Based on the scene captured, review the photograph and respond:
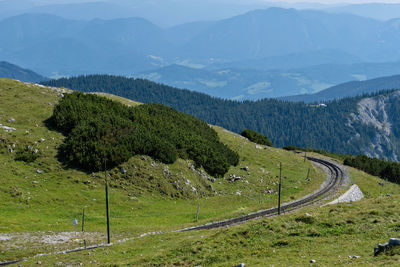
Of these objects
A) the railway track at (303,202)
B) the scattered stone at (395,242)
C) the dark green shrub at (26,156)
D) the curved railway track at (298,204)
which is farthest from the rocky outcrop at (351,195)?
the dark green shrub at (26,156)

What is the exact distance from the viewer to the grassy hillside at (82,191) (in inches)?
1645

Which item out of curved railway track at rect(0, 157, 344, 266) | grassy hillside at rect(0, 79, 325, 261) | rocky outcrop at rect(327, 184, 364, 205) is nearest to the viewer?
grassy hillside at rect(0, 79, 325, 261)

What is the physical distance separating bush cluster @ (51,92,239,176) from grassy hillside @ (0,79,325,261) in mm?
1944

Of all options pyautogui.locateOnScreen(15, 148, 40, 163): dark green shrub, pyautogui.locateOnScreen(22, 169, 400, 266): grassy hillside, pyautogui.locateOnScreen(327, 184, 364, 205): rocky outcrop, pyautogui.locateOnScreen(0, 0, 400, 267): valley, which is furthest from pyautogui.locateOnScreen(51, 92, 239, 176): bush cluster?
pyautogui.locateOnScreen(22, 169, 400, 266): grassy hillside

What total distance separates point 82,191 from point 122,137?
46.0 feet

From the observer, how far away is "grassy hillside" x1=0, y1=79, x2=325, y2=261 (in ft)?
137

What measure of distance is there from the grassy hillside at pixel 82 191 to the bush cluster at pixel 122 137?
76.6 inches

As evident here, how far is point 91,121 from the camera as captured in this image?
2598 inches

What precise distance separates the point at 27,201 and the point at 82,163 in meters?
11.8

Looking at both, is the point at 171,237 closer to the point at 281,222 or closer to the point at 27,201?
the point at 281,222

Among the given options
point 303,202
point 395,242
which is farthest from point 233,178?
point 395,242

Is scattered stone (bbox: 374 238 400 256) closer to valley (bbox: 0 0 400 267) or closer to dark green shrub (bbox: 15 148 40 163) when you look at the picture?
valley (bbox: 0 0 400 267)

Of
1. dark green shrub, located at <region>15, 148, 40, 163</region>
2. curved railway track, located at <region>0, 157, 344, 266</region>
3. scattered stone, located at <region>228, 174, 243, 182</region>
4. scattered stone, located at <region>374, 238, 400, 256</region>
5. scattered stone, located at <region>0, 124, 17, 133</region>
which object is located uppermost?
scattered stone, located at <region>0, 124, 17, 133</region>

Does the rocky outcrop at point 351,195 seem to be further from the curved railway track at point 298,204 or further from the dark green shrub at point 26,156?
the dark green shrub at point 26,156
